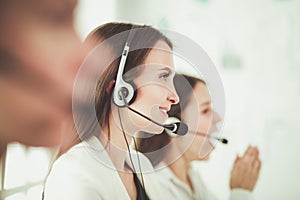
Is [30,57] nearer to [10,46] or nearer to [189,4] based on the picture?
[10,46]

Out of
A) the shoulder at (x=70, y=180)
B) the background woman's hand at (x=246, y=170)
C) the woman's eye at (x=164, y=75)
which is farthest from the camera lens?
the background woman's hand at (x=246, y=170)

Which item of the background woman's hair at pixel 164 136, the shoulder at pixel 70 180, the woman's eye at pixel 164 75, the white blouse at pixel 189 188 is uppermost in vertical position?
the woman's eye at pixel 164 75

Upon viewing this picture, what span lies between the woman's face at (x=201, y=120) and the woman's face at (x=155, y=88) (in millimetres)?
68

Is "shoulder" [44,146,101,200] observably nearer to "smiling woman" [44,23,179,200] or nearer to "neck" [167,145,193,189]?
"smiling woman" [44,23,179,200]

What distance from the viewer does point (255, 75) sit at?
1.38 meters

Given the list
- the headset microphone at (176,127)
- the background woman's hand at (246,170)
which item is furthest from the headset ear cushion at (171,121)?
the background woman's hand at (246,170)

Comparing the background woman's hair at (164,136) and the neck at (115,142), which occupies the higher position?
the background woman's hair at (164,136)

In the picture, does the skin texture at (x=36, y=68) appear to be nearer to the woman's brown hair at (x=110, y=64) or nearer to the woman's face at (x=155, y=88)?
the woman's brown hair at (x=110, y=64)

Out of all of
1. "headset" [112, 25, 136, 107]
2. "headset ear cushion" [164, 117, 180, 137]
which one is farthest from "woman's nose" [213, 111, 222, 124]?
"headset" [112, 25, 136, 107]

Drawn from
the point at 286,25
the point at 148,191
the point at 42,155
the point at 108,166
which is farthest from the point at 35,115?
the point at 286,25

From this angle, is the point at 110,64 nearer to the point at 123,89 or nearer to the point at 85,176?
the point at 123,89

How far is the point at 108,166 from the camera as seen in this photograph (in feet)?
3.81

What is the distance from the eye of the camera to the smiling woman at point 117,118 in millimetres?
1118

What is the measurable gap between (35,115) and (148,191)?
1.16 ft
